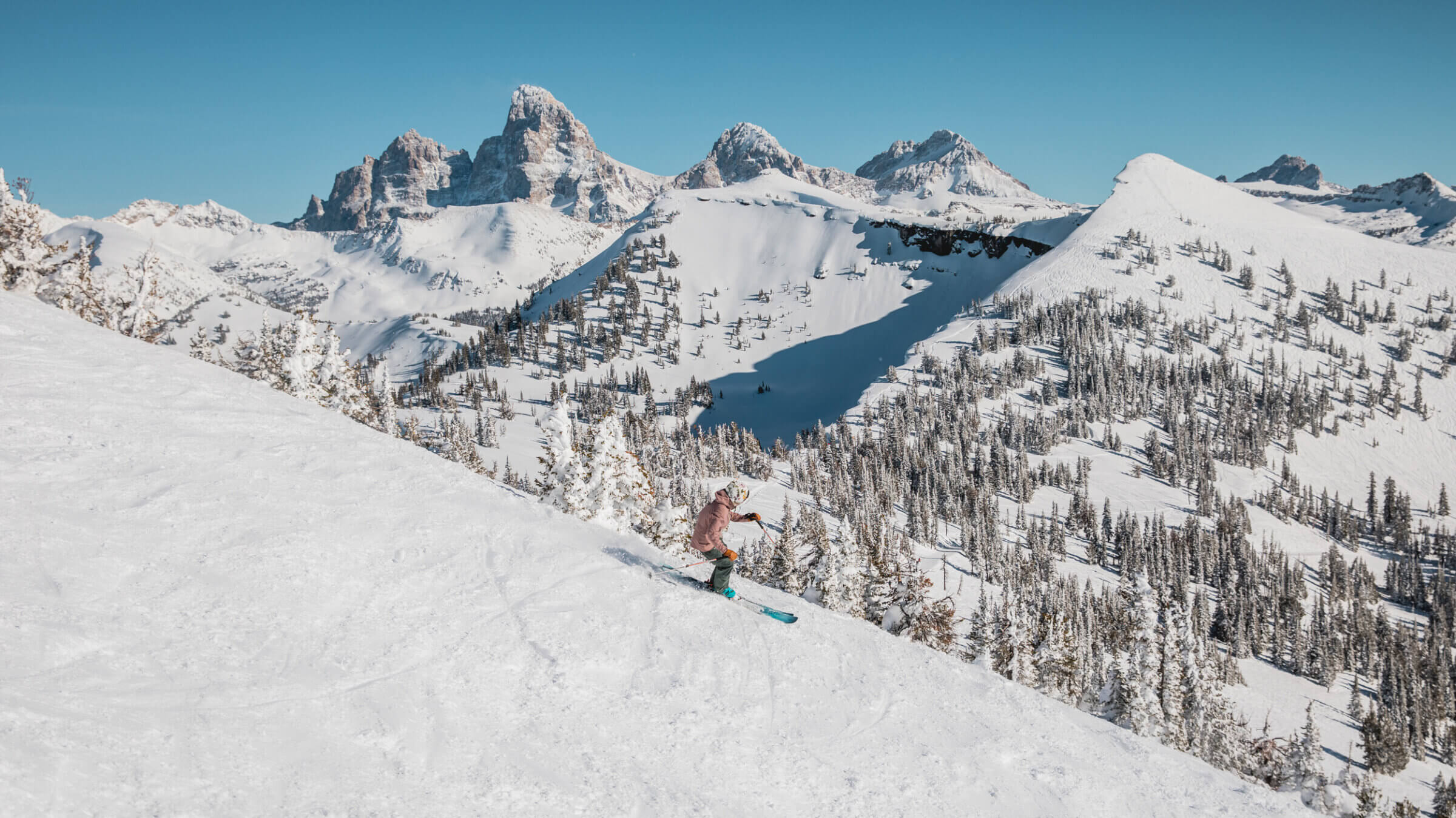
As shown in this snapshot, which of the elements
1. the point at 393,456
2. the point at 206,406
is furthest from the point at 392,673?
the point at 206,406

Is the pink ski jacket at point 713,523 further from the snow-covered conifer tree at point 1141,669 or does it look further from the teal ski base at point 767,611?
the snow-covered conifer tree at point 1141,669

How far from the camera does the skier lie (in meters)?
15.0

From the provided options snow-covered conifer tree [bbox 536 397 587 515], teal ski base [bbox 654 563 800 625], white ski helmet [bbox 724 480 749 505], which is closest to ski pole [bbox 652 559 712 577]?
teal ski base [bbox 654 563 800 625]

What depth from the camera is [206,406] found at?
60.5 feet

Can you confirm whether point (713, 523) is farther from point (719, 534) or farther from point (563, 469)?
point (563, 469)

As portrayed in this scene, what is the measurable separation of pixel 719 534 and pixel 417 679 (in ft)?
21.5

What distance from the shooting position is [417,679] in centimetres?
1038

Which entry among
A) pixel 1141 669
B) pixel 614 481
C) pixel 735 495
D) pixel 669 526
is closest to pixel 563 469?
pixel 614 481

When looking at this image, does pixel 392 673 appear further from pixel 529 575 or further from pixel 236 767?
pixel 529 575

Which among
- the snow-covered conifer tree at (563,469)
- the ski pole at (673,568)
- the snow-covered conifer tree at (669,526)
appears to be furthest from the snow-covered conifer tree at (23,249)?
the ski pole at (673,568)

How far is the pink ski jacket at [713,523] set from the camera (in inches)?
599

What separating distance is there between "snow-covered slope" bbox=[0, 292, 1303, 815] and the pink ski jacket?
131 centimetres

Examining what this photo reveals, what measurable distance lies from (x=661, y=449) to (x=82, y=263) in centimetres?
11518

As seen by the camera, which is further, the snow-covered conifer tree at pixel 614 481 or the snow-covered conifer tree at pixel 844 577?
the snow-covered conifer tree at pixel 844 577
